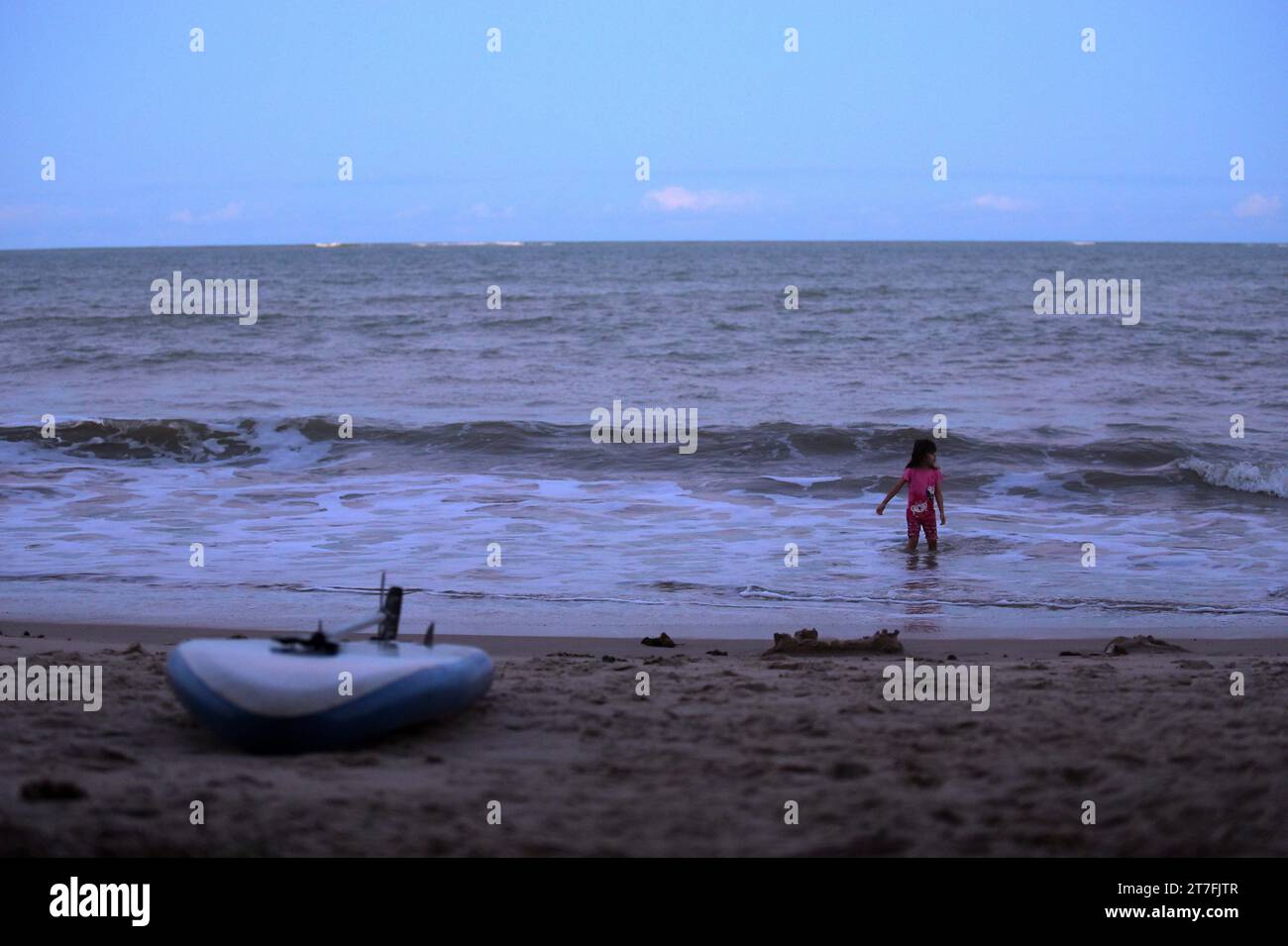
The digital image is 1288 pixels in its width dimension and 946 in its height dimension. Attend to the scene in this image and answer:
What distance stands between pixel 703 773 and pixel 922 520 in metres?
5.94

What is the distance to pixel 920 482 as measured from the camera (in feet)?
31.8

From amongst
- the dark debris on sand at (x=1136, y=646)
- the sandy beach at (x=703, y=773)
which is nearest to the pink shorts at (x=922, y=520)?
the dark debris on sand at (x=1136, y=646)

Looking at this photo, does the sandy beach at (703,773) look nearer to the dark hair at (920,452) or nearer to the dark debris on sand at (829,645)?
the dark debris on sand at (829,645)

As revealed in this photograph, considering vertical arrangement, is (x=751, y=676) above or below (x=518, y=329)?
below

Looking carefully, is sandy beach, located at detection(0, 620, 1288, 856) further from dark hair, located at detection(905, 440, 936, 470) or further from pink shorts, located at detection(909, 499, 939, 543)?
dark hair, located at detection(905, 440, 936, 470)

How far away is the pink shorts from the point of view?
9.56 metres

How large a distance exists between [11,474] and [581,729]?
10927 mm

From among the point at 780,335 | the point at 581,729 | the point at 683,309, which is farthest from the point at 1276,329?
the point at 581,729

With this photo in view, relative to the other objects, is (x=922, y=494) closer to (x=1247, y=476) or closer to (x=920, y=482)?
(x=920, y=482)

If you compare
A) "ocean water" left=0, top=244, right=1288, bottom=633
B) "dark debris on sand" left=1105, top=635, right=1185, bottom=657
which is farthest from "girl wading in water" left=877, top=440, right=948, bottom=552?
"dark debris on sand" left=1105, top=635, right=1185, bottom=657

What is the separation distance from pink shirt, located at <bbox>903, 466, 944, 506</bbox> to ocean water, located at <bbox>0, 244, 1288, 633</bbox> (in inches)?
18.8

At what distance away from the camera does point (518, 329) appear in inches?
1233
